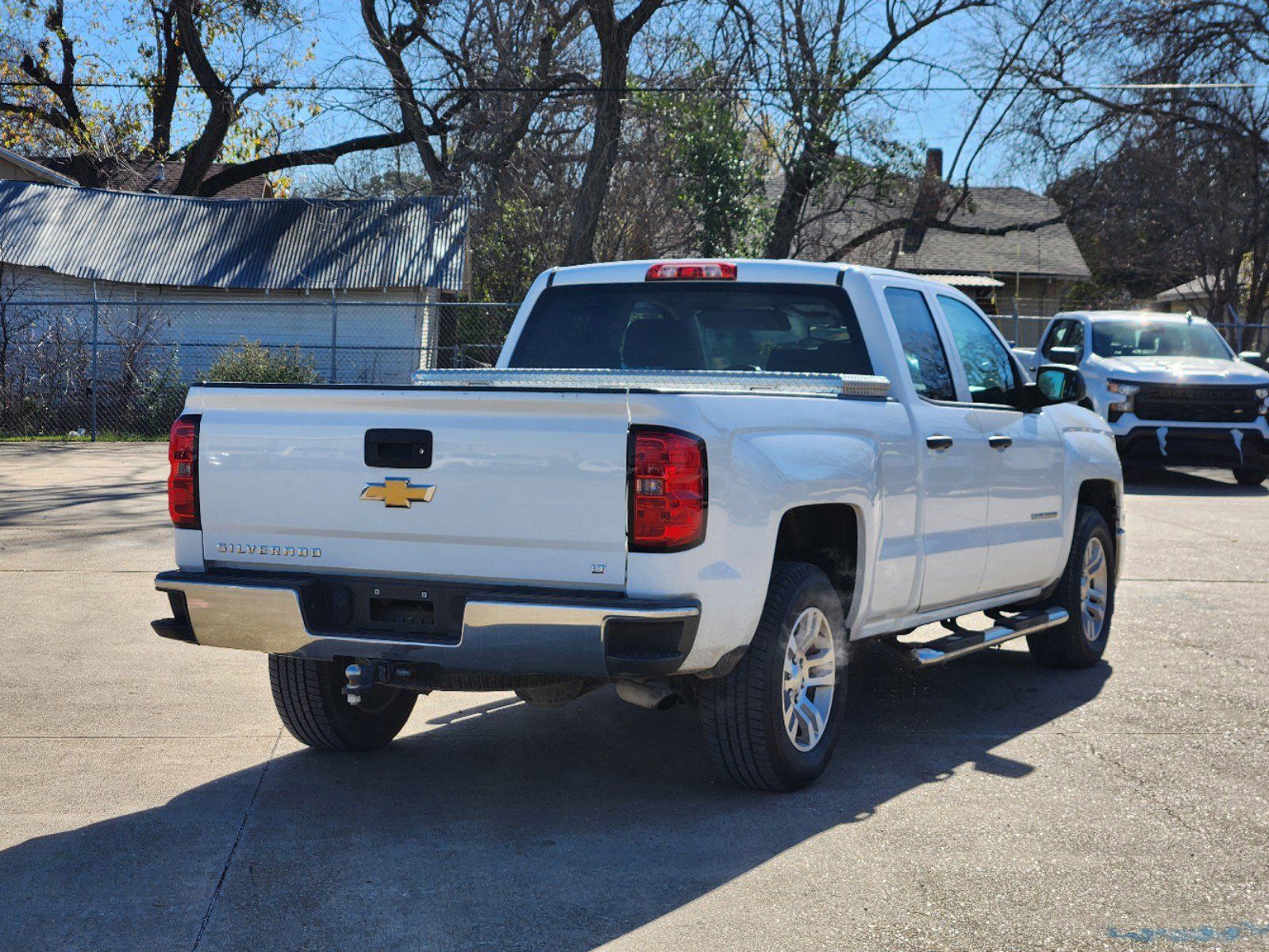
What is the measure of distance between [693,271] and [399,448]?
1.90 metres

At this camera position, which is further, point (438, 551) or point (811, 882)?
point (438, 551)

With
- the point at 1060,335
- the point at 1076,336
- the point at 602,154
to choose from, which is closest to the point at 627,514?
the point at 1076,336

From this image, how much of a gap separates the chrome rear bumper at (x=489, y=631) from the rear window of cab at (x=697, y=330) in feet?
6.09

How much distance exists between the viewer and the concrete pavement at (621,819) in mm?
3910

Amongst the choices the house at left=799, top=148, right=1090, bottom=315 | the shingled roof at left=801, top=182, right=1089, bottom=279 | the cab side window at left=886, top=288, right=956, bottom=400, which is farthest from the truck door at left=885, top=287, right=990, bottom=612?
the shingled roof at left=801, top=182, right=1089, bottom=279

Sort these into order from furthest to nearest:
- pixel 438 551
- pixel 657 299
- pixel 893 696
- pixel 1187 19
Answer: pixel 1187 19 < pixel 893 696 < pixel 657 299 < pixel 438 551

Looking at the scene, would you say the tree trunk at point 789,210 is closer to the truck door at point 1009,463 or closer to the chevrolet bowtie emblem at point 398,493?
the truck door at point 1009,463

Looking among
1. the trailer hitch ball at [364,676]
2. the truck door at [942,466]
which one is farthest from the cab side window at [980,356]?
the trailer hitch ball at [364,676]

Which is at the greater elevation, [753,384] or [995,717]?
[753,384]

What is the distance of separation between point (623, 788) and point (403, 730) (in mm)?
1346

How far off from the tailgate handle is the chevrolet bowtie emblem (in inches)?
2.1

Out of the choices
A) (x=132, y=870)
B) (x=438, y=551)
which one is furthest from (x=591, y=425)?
(x=132, y=870)

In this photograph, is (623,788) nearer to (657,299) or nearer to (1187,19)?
(657,299)

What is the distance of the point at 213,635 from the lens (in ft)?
15.9
